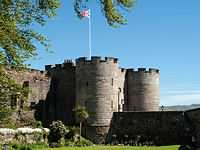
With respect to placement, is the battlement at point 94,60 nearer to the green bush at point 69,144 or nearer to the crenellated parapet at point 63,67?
the crenellated parapet at point 63,67

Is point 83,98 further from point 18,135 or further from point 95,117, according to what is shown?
point 18,135

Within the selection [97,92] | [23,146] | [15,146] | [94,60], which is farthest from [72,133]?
[94,60]

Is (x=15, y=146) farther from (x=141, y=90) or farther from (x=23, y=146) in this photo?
(x=141, y=90)

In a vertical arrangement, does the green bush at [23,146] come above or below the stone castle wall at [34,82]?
below

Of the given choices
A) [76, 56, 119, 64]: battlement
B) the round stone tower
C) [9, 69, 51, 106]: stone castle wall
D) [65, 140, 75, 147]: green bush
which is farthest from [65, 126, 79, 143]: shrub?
the round stone tower

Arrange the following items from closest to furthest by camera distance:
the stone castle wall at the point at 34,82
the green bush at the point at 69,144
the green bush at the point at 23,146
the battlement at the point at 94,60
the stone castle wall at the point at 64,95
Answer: the green bush at the point at 23,146
the green bush at the point at 69,144
the stone castle wall at the point at 34,82
the battlement at the point at 94,60
the stone castle wall at the point at 64,95

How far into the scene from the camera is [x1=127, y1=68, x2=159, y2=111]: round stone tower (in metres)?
33.0

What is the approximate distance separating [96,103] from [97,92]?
1075 mm

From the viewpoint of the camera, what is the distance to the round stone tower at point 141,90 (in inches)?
1299

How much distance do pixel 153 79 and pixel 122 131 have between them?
31.3ft

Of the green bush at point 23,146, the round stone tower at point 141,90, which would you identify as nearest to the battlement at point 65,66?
→ the round stone tower at point 141,90

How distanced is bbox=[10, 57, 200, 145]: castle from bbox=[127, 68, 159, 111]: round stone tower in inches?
92.1

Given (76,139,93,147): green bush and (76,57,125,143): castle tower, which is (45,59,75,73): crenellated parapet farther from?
(76,139,93,147): green bush

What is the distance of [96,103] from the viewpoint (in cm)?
2633
